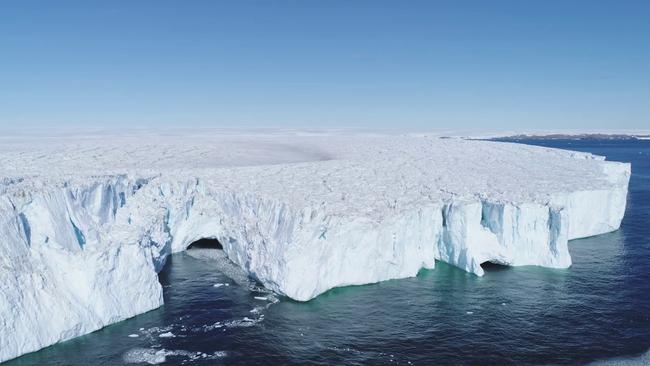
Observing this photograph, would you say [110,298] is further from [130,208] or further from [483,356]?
[483,356]

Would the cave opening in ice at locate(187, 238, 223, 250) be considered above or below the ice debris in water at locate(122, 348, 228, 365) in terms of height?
above

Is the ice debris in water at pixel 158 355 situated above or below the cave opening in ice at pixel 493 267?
below

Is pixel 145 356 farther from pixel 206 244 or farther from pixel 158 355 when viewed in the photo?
pixel 206 244

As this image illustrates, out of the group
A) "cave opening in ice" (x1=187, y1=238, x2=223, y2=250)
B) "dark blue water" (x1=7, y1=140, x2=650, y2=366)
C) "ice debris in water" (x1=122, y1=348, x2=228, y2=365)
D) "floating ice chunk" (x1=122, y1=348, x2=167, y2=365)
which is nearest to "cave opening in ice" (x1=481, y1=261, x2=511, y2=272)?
"dark blue water" (x1=7, y1=140, x2=650, y2=366)

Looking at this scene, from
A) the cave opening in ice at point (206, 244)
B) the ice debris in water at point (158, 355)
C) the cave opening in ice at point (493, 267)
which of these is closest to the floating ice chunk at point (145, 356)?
the ice debris in water at point (158, 355)

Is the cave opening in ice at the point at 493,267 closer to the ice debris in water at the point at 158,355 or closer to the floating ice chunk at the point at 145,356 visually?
the ice debris in water at the point at 158,355

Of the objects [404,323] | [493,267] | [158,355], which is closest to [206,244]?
[158,355]

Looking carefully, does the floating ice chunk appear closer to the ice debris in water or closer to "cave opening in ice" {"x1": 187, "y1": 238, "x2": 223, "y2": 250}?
the ice debris in water
